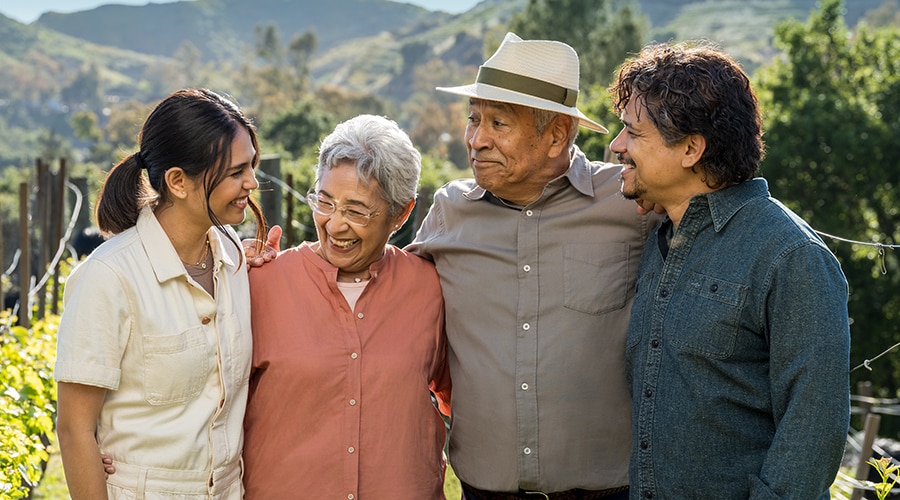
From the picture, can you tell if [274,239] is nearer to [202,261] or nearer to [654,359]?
[202,261]

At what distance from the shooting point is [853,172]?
64.6 ft

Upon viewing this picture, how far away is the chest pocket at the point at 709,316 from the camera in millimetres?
2084

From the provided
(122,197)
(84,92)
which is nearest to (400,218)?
(122,197)

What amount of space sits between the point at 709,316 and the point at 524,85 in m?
0.93

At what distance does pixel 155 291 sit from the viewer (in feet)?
7.34

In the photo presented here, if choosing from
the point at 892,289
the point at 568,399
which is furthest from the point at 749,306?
the point at 892,289

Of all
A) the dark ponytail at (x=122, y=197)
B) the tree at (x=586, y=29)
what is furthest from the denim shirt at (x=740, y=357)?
the tree at (x=586, y=29)

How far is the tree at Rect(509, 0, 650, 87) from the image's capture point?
41.5 metres

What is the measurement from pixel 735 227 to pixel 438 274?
94 cm

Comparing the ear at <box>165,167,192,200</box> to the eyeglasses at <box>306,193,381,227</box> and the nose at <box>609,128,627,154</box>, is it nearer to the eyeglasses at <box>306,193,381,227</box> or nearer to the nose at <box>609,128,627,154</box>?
the eyeglasses at <box>306,193,381,227</box>

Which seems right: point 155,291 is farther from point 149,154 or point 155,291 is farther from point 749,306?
point 749,306

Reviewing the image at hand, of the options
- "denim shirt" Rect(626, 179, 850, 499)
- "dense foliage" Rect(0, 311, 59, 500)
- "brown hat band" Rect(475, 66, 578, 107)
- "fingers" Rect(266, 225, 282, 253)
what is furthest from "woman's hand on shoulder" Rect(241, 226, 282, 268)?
"denim shirt" Rect(626, 179, 850, 499)

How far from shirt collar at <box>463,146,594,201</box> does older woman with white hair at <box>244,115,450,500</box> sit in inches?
9.2

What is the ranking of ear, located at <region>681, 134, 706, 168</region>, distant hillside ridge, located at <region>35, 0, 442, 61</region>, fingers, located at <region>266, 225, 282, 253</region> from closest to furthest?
ear, located at <region>681, 134, 706, 168</region>, fingers, located at <region>266, 225, 282, 253</region>, distant hillside ridge, located at <region>35, 0, 442, 61</region>
